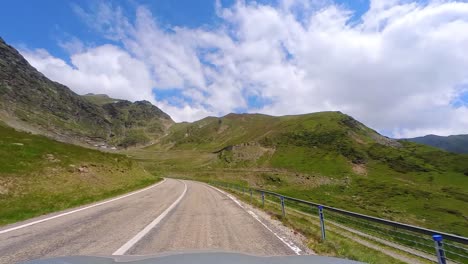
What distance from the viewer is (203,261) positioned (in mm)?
5609

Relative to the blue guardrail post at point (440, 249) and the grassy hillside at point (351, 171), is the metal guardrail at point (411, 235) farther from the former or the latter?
the grassy hillside at point (351, 171)

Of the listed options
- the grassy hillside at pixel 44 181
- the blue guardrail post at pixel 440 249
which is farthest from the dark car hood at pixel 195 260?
the grassy hillside at pixel 44 181

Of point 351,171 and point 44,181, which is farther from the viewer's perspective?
Result: point 351,171

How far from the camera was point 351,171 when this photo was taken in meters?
124

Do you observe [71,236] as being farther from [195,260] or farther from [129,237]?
[195,260]

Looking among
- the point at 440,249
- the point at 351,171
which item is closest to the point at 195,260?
the point at 440,249

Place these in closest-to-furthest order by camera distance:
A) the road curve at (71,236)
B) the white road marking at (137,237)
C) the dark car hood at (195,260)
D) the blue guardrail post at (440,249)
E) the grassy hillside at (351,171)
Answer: the dark car hood at (195,260) → the blue guardrail post at (440,249) → the road curve at (71,236) → the white road marking at (137,237) → the grassy hillside at (351,171)

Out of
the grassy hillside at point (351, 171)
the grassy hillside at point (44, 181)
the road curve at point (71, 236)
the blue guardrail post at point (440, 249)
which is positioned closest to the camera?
the blue guardrail post at point (440, 249)

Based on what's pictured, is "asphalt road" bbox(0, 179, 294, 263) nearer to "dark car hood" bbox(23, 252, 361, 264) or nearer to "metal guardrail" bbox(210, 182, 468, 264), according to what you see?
"dark car hood" bbox(23, 252, 361, 264)

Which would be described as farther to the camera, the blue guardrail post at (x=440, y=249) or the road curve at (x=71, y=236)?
the road curve at (x=71, y=236)

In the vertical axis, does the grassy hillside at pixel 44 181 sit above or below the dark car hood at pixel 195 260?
above

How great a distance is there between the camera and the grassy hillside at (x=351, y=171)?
78.2 meters

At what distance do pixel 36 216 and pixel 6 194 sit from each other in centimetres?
661

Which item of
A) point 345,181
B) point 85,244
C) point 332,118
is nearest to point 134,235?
point 85,244
